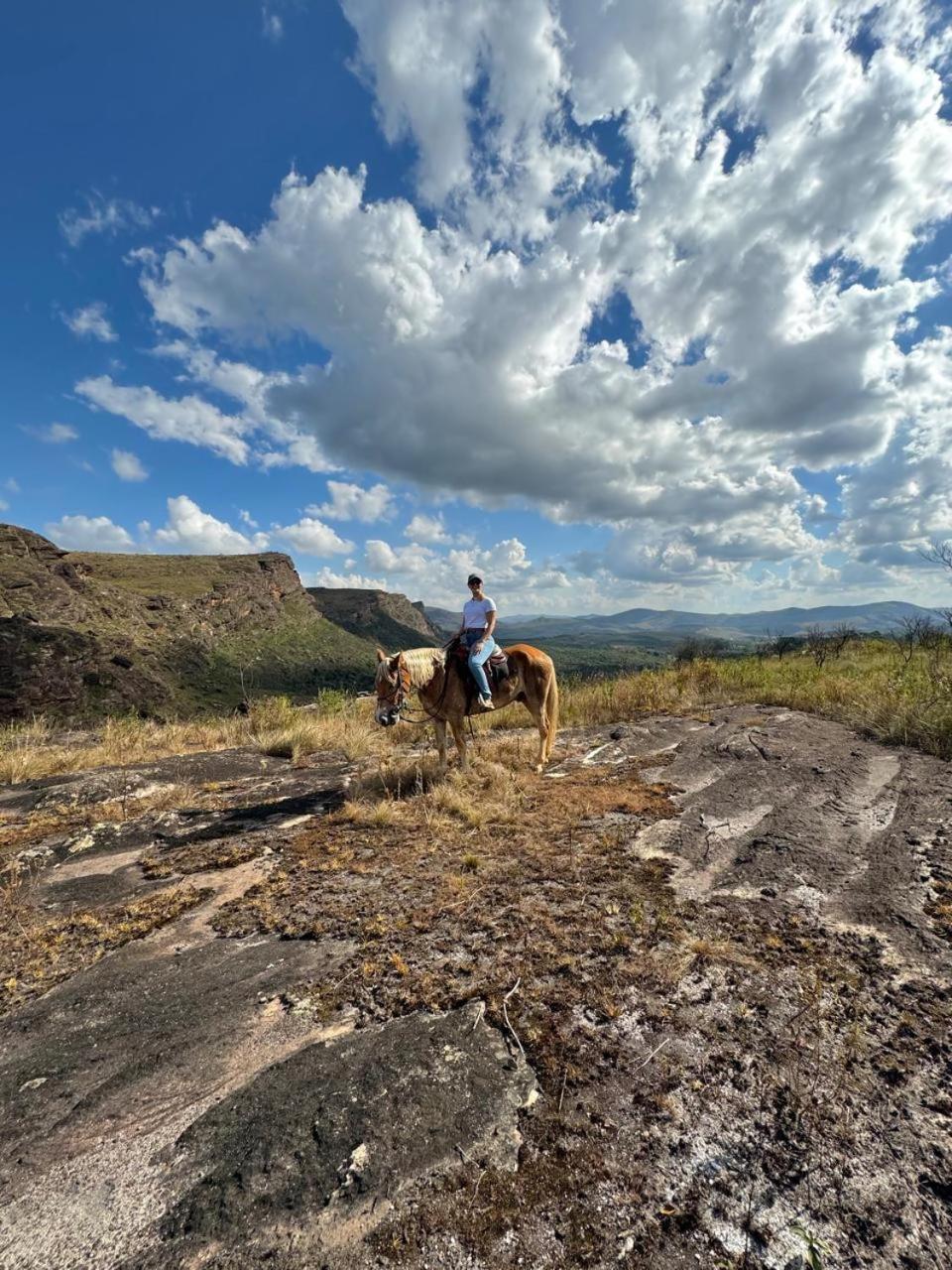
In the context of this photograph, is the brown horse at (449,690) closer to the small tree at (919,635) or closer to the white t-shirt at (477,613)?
the white t-shirt at (477,613)

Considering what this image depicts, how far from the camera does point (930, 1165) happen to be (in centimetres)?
205

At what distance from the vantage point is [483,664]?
28.5 feet

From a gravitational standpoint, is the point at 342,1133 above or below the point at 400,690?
below

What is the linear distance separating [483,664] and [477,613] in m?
1.09

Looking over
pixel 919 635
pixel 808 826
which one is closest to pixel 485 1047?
pixel 808 826

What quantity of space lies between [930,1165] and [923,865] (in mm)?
3444

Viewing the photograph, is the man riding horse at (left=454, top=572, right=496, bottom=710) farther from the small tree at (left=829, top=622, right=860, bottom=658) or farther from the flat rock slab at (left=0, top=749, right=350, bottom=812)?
the small tree at (left=829, top=622, right=860, bottom=658)

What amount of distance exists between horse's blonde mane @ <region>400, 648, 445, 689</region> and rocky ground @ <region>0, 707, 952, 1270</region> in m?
2.87

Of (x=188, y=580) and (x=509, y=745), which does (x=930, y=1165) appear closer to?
(x=509, y=745)

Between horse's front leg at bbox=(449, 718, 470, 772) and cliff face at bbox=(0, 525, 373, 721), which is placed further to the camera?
cliff face at bbox=(0, 525, 373, 721)

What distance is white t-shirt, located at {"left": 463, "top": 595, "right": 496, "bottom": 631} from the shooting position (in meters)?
9.11

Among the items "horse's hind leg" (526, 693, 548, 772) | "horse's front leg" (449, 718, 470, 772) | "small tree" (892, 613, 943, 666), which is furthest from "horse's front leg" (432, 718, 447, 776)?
"small tree" (892, 613, 943, 666)

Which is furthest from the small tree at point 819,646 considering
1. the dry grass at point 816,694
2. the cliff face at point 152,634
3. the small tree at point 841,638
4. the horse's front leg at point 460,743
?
the cliff face at point 152,634

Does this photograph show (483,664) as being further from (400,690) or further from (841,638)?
(841,638)
